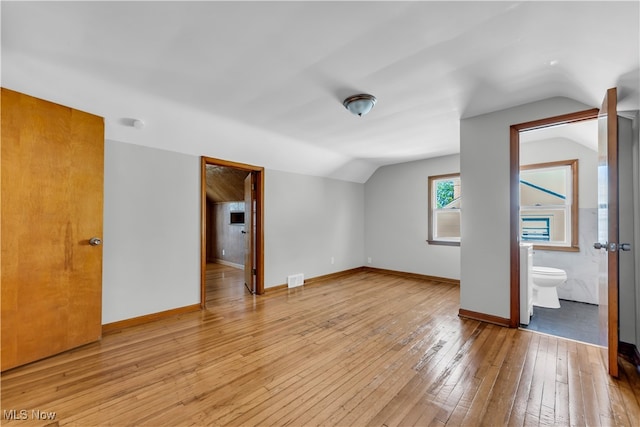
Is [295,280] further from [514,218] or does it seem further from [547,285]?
[547,285]

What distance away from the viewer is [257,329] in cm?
276

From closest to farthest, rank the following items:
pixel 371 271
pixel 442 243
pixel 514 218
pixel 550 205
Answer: pixel 514 218 → pixel 550 205 → pixel 442 243 → pixel 371 271

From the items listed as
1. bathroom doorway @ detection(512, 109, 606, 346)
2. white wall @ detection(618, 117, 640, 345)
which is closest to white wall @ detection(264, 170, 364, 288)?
bathroom doorway @ detection(512, 109, 606, 346)

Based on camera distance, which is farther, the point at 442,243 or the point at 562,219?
the point at 442,243

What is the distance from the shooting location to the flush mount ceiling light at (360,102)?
2471 mm

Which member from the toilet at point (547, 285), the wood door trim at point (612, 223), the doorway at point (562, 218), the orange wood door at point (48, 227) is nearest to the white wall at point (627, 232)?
the wood door trim at point (612, 223)

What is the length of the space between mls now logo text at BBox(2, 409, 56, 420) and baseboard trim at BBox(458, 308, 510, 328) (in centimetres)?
350

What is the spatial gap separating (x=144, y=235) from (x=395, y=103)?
3.01 m

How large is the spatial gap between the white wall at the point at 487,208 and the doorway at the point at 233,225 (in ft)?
9.10

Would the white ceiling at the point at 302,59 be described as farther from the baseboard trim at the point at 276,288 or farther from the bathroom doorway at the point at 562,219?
the baseboard trim at the point at 276,288

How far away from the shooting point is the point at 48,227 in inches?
84.3

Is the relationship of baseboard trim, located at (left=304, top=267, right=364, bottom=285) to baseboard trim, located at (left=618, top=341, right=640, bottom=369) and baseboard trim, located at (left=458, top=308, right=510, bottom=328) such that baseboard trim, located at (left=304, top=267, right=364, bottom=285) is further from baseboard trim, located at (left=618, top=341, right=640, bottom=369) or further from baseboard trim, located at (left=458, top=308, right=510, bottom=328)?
baseboard trim, located at (left=618, top=341, right=640, bottom=369)

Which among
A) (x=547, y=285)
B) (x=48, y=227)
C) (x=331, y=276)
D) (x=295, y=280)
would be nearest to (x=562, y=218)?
(x=547, y=285)

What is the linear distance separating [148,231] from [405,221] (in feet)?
13.9
